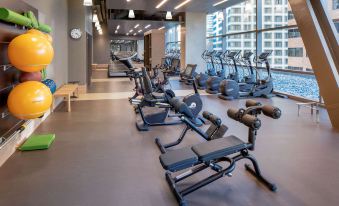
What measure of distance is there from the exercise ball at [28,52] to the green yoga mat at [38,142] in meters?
1.20

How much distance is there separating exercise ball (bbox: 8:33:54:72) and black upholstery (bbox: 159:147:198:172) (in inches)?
78.2

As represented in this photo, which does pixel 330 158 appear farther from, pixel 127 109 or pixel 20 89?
pixel 127 109

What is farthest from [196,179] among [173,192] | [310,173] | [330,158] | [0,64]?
[0,64]

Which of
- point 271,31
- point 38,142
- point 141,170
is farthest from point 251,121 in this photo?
point 271,31

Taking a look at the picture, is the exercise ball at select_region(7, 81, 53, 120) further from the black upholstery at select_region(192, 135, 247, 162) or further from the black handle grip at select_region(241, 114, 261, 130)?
the black handle grip at select_region(241, 114, 261, 130)

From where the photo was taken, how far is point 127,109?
23.7 ft

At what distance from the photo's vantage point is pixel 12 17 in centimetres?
343

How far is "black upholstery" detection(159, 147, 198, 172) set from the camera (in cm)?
263

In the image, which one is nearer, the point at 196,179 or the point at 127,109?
the point at 196,179

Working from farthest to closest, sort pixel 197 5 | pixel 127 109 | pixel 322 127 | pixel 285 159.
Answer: pixel 197 5 → pixel 127 109 → pixel 322 127 → pixel 285 159

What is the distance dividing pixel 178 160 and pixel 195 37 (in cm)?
1179

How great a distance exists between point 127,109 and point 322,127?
4266 millimetres

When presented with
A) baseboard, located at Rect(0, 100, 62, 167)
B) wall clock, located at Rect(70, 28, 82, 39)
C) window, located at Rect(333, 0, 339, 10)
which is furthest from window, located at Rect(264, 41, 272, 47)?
baseboard, located at Rect(0, 100, 62, 167)

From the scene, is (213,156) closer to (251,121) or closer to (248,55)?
(251,121)
